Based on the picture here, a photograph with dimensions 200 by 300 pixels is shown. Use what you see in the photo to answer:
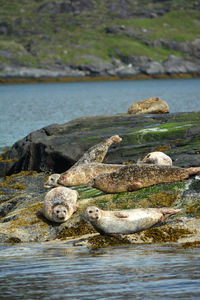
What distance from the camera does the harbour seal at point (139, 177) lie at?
41.9ft

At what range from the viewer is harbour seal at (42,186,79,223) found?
12.1 m

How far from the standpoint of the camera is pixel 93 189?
1423 cm

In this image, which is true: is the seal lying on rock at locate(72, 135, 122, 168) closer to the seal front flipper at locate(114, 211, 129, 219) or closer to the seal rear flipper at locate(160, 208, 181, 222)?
the seal rear flipper at locate(160, 208, 181, 222)

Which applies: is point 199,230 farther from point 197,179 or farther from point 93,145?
point 93,145

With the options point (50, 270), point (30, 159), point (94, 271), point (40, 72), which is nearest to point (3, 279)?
point (50, 270)

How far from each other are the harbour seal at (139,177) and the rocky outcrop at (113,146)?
2157 millimetres

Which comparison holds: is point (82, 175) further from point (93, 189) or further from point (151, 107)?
point (151, 107)

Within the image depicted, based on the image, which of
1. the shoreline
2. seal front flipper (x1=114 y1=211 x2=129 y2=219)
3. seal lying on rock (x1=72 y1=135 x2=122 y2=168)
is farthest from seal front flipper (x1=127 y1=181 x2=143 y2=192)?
the shoreline

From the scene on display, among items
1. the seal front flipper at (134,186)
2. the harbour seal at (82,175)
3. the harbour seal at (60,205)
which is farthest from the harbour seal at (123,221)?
the harbour seal at (82,175)

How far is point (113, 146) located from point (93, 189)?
460cm

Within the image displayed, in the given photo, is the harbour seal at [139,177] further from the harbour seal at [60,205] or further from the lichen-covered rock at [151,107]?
the lichen-covered rock at [151,107]

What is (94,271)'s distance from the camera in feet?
27.7

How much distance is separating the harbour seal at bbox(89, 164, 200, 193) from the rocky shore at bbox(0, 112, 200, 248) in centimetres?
18

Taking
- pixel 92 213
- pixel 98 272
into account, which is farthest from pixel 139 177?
pixel 98 272
